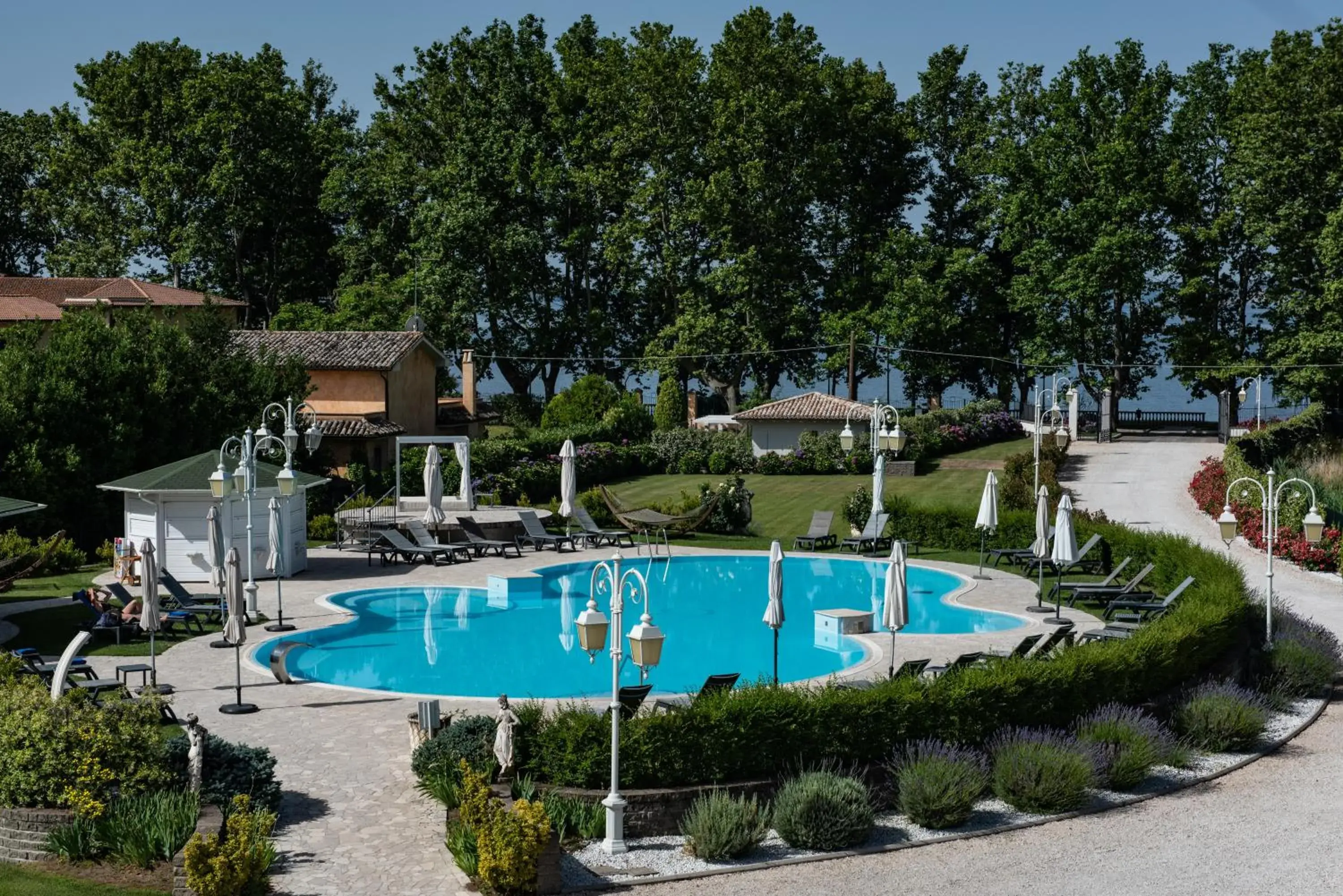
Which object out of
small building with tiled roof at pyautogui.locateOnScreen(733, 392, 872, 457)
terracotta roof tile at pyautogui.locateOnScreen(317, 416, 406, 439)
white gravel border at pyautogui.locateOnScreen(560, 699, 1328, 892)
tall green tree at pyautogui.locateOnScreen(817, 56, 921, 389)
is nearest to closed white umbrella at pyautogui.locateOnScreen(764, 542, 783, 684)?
white gravel border at pyautogui.locateOnScreen(560, 699, 1328, 892)

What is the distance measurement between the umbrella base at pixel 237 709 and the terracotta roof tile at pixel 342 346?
28.0m

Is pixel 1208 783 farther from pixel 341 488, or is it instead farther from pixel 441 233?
pixel 441 233

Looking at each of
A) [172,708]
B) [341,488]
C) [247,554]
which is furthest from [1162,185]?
[172,708]

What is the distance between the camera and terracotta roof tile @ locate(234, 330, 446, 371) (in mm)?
44781

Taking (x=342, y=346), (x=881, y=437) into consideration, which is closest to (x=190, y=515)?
(x=881, y=437)

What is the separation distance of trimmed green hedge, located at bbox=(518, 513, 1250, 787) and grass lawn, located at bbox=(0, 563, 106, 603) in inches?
615

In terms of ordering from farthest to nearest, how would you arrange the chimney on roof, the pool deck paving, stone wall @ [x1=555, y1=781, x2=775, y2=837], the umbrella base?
the chimney on roof
the umbrella base
stone wall @ [x1=555, y1=781, x2=775, y2=837]
the pool deck paving

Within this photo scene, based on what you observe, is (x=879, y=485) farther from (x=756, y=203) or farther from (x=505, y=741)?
(x=756, y=203)

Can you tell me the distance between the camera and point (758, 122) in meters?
56.6

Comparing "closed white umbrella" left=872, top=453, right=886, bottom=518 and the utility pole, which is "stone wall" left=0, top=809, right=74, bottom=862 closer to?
"closed white umbrella" left=872, top=453, right=886, bottom=518

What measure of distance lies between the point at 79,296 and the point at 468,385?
17435mm

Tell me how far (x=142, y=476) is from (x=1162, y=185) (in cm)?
4438

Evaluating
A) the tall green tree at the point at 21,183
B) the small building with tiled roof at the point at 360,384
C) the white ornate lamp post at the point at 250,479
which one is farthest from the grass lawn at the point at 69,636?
the tall green tree at the point at 21,183

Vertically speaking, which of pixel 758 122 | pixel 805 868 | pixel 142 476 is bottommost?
pixel 805 868
